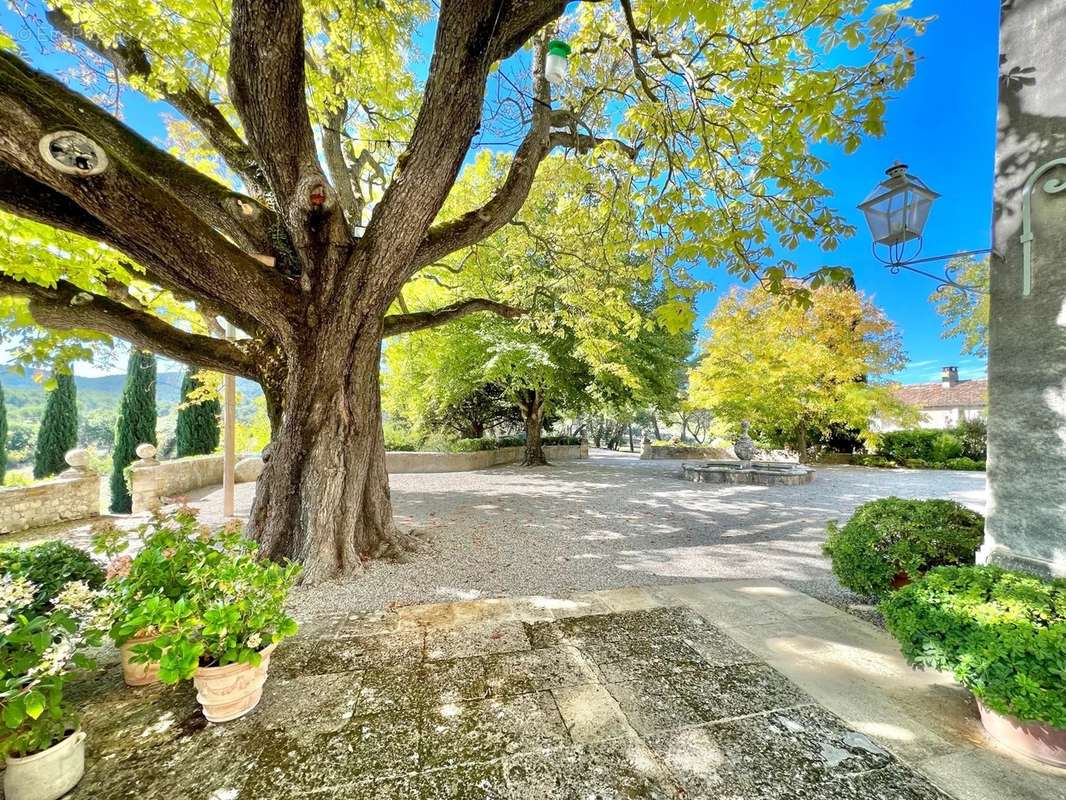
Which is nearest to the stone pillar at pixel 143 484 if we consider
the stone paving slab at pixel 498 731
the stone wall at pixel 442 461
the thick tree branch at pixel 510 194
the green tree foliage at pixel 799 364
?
the stone wall at pixel 442 461

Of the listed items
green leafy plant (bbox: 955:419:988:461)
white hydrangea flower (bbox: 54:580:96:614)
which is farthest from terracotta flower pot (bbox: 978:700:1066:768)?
green leafy plant (bbox: 955:419:988:461)

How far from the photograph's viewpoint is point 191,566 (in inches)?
88.9

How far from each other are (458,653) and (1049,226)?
14.1 ft

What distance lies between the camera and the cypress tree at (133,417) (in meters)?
12.1

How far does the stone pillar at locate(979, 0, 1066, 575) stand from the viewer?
7.73 ft

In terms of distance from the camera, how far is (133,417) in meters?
12.4

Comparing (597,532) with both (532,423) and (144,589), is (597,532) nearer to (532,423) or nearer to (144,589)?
(144,589)

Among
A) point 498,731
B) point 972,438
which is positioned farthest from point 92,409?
point 972,438

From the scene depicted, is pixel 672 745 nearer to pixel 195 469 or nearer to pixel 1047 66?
pixel 1047 66

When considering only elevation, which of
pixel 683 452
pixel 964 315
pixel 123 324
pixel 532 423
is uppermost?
pixel 964 315

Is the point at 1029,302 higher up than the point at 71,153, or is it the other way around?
the point at 71,153

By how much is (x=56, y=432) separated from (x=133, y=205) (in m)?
15.0

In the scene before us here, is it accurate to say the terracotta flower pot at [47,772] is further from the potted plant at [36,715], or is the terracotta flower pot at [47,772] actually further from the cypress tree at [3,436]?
the cypress tree at [3,436]

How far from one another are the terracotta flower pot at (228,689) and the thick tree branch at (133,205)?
2636 millimetres
